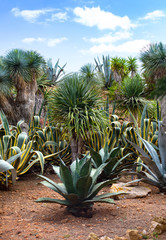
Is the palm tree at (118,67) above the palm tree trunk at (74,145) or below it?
above

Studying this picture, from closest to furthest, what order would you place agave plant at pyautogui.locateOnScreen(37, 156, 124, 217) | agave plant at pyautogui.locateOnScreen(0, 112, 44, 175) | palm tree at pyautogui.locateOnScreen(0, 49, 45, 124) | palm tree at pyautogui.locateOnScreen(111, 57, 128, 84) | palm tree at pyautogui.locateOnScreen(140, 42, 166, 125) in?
agave plant at pyautogui.locateOnScreen(37, 156, 124, 217)
agave plant at pyautogui.locateOnScreen(0, 112, 44, 175)
palm tree at pyautogui.locateOnScreen(0, 49, 45, 124)
palm tree at pyautogui.locateOnScreen(140, 42, 166, 125)
palm tree at pyautogui.locateOnScreen(111, 57, 128, 84)

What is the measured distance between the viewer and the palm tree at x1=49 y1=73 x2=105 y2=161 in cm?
585

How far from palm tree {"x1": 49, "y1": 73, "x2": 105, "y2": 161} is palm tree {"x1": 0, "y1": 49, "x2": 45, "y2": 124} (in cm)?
446

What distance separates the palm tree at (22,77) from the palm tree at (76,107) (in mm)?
4456

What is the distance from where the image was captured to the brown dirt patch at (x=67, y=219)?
8.79 feet

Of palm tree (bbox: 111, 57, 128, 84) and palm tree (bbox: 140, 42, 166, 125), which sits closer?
palm tree (bbox: 140, 42, 166, 125)

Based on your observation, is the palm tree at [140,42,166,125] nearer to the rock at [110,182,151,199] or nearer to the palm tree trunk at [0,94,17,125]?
the palm tree trunk at [0,94,17,125]

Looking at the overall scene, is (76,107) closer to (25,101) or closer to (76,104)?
(76,104)

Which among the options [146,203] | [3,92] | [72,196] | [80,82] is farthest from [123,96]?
[72,196]

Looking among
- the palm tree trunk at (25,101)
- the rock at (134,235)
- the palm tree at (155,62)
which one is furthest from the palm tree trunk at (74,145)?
the palm tree at (155,62)

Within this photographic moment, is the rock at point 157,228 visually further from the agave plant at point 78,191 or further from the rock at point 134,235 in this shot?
the agave plant at point 78,191

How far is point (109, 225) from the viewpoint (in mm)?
2879

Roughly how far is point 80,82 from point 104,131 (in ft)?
3.96

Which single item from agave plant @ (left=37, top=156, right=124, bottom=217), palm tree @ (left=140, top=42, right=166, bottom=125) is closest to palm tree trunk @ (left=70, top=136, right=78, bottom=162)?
agave plant @ (left=37, top=156, right=124, bottom=217)
